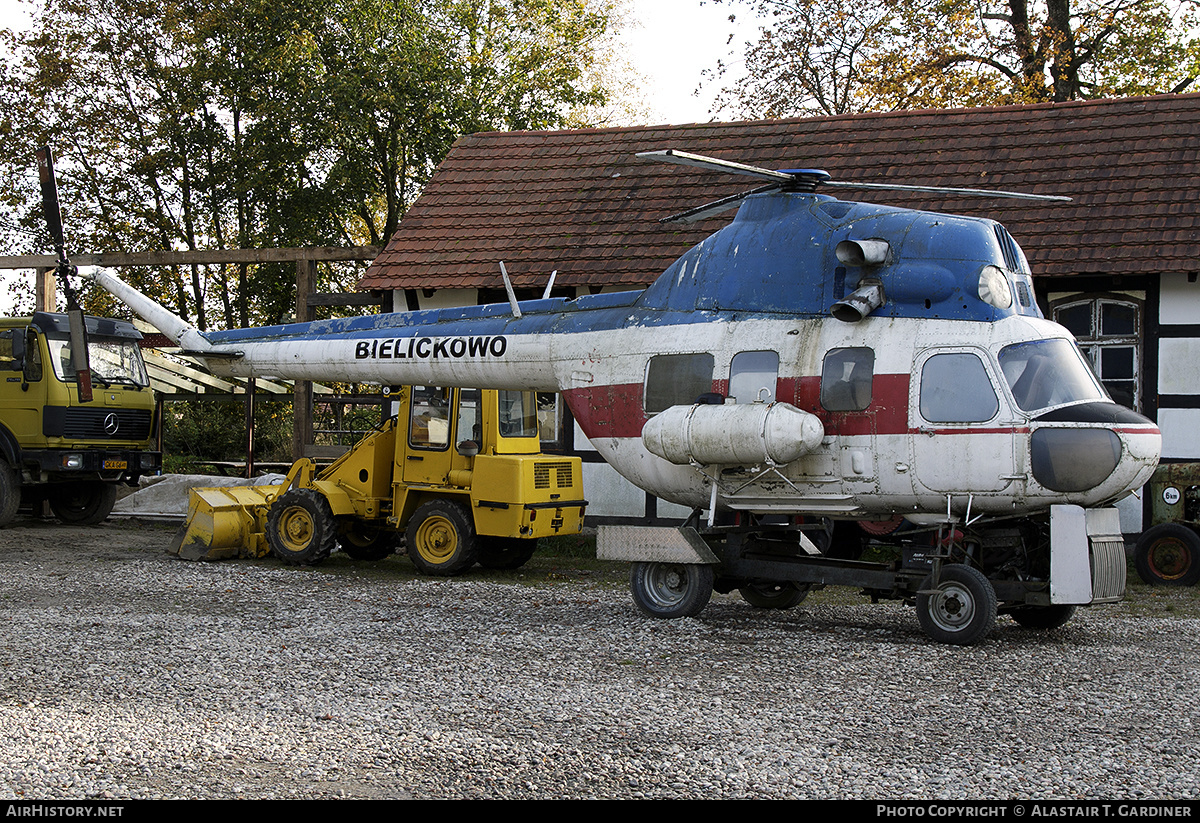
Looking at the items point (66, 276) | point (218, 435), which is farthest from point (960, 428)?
point (218, 435)

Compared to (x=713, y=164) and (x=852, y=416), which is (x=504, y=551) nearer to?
(x=852, y=416)

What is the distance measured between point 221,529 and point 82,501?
5.74m

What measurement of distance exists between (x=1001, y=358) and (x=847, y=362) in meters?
1.09

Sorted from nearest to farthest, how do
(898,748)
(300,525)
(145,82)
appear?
1. (898,748)
2. (300,525)
3. (145,82)

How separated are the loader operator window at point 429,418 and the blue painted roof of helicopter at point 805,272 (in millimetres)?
2153

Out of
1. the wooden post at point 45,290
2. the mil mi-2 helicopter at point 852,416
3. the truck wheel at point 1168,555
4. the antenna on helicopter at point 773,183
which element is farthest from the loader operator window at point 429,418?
the wooden post at point 45,290

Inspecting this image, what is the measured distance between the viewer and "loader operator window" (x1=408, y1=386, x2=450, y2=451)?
12.3 metres

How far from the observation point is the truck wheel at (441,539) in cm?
1176

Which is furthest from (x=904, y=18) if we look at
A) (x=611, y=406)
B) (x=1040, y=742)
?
(x=1040, y=742)

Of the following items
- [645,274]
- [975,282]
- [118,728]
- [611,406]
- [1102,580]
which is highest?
[645,274]

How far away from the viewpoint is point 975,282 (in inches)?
326

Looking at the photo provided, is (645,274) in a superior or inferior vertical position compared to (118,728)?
superior

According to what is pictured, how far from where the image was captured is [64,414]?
52.3ft

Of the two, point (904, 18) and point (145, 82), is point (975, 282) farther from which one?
point (145, 82)
